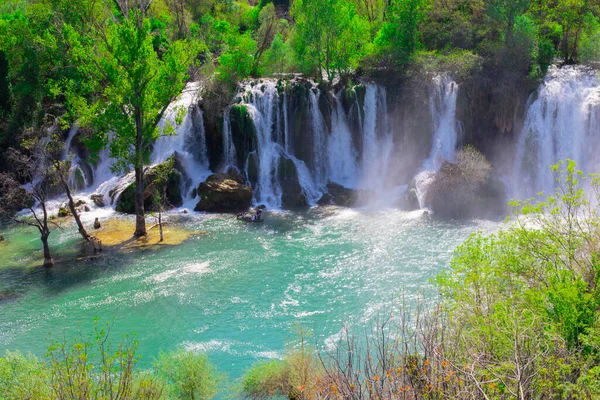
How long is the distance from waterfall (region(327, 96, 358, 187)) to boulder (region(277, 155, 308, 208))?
2885mm

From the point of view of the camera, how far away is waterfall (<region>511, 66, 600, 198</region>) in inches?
1202

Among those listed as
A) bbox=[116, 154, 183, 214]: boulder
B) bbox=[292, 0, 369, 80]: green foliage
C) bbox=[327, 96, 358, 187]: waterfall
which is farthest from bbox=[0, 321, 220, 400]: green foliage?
bbox=[292, 0, 369, 80]: green foliage

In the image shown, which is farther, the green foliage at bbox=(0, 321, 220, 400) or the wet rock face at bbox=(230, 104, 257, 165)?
the wet rock face at bbox=(230, 104, 257, 165)

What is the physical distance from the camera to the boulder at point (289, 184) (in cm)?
3270

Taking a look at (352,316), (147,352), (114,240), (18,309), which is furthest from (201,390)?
(114,240)

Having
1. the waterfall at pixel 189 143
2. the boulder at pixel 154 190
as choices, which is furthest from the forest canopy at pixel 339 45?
the boulder at pixel 154 190

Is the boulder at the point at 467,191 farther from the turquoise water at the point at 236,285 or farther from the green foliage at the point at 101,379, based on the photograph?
the green foliage at the point at 101,379

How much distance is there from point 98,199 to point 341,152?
16.3 m

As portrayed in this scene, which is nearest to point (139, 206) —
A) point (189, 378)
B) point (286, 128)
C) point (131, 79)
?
point (131, 79)

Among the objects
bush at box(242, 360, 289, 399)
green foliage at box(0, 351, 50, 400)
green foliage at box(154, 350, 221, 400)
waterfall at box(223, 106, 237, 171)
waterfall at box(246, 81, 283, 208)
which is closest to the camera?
green foliage at box(0, 351, 50, 400)

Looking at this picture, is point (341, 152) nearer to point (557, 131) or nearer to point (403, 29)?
point (403, 29)

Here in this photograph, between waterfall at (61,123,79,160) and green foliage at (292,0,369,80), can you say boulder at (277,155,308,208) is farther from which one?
waterfall at (61,123,79,160)

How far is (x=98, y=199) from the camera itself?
1255 inches

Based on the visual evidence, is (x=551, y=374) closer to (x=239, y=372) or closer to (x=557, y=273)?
(x=557, y=273)
